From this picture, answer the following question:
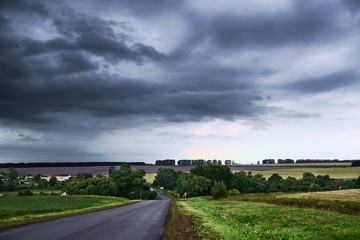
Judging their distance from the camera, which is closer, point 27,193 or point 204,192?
point 27,193

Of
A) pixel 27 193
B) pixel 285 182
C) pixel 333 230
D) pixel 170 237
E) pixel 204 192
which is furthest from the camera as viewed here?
pixel 285 182

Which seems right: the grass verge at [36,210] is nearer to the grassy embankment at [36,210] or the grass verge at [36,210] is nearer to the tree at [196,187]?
the grassy embankment at [36,210]

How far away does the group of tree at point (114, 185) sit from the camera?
144 meters

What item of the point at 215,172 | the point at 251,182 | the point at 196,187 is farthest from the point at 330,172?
the point at 196,187

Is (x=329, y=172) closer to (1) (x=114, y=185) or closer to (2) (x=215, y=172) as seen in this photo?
(2) (x=215, y=172)

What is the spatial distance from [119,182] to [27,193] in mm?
44431

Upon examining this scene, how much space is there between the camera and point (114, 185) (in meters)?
149

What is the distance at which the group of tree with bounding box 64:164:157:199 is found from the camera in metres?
144

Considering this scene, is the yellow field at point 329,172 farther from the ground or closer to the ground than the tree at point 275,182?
farther from the ground

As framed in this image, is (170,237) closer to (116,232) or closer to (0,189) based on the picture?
(116,232)

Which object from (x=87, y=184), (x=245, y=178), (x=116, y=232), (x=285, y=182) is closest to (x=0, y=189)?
(x=87, y=184)

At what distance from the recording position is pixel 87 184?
148375 millimetres

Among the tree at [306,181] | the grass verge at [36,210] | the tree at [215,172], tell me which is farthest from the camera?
the tree at [215,172]

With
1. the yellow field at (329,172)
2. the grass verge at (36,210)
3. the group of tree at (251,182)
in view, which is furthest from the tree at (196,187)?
the grass verge at (36,210)
